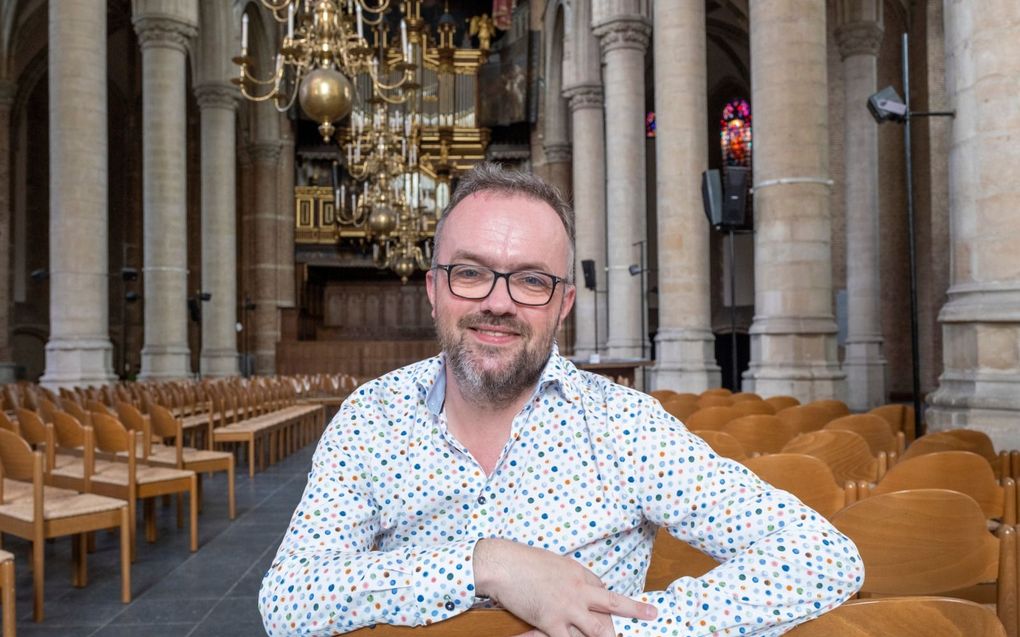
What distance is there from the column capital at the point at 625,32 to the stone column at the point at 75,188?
8.21 meters

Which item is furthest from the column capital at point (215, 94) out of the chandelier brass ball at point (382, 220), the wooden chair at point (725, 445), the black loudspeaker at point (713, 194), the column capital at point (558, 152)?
the wooden chair at point (725, 445)

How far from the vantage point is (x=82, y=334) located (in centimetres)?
1234

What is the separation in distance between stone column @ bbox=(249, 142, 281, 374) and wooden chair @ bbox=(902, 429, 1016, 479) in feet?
75.4

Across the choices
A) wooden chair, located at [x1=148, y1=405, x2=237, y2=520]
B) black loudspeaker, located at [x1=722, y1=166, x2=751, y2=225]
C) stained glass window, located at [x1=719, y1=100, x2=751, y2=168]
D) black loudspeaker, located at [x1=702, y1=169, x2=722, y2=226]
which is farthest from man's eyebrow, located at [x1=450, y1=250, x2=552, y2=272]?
stained glass window, located at [x1=719, y1=100, x2=751, y2=168]

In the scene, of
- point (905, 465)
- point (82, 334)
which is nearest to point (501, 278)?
point (905, 465)

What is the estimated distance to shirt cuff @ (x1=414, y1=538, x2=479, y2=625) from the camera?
1.28 meters

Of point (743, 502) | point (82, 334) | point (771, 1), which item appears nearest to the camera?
point (743, 502)

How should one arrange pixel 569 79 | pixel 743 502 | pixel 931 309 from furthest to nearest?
1. pixel 569 79
2. pixel 931 309
3. pixel 743 502

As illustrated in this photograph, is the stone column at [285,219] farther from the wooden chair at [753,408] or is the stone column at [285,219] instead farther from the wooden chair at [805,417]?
the wooden chair at [805,417]

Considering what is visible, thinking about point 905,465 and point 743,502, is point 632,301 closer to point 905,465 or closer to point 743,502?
point 905,465

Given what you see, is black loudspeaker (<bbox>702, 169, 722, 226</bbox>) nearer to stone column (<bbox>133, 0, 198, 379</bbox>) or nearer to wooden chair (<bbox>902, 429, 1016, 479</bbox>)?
wooden chair (<bbox>902, 429, 1016, 479</bbox>)

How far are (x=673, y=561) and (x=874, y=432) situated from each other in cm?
258

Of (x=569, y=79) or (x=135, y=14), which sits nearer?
(x=135, y=14)

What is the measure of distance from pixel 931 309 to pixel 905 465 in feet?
48.6
